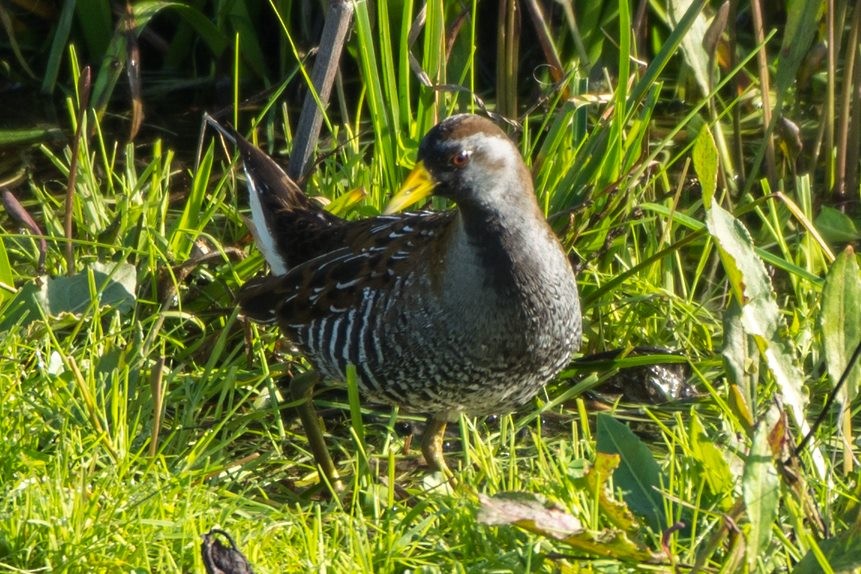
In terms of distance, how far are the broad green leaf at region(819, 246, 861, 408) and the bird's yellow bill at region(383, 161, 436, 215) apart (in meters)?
1.09

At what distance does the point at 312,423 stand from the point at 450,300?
554 millimetres

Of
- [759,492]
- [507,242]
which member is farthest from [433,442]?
[759,492]

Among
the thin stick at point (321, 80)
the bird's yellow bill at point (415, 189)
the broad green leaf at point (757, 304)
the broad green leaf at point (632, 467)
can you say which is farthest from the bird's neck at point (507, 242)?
the thin stick at point (321, 80)

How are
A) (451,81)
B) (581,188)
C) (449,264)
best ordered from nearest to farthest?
(449,264) < (581,188) < (451,81)

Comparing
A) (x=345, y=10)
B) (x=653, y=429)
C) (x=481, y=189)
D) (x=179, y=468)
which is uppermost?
(x=345, y=10)

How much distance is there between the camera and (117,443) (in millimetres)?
3275

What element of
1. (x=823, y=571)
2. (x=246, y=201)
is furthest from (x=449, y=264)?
(x=246, y=201)

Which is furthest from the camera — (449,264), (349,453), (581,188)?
(581,188)

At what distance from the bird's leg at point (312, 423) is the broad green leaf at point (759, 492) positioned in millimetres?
1442

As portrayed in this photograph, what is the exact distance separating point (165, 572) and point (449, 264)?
3.81 ft

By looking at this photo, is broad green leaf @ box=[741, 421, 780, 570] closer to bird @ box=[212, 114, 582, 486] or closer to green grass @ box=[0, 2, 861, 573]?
green grass @ box=[0, 2, 861, 573]

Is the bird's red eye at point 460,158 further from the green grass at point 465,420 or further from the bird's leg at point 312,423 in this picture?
the bird's leg at point 312,423

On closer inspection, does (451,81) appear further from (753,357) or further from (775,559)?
(775,559)

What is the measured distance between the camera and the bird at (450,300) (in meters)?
3.44
